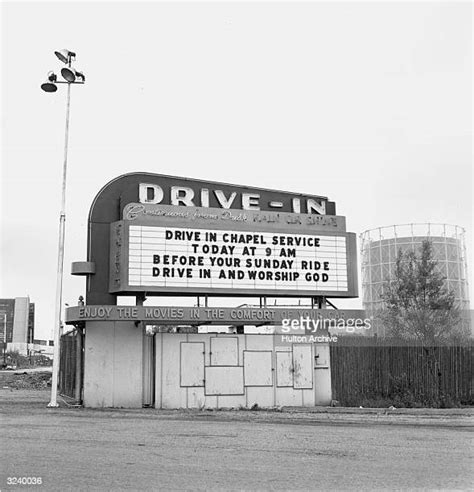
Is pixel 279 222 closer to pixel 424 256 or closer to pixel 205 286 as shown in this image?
pixel 205 286

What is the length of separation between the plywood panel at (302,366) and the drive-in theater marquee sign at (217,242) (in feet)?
6.48

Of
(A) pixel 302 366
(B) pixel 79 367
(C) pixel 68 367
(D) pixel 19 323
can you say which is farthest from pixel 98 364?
(D) pixel 19 323

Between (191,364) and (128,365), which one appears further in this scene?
(191,364)

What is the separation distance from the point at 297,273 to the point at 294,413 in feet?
17.6

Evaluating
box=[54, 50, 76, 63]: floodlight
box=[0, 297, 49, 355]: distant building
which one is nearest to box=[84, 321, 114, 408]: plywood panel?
box=[54, 50, 76, 63]: floodlight

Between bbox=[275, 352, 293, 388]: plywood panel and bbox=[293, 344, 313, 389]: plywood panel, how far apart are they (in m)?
0.15

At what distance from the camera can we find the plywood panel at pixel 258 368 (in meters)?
22.6

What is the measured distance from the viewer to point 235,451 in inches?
486

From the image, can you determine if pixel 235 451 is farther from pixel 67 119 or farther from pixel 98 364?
pixel 67 119

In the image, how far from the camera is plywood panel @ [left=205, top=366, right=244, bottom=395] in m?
22.1

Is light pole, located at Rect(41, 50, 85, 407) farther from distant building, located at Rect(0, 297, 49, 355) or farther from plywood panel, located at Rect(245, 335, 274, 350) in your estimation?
distant building, located at Rect(0, 297, 49, 355)

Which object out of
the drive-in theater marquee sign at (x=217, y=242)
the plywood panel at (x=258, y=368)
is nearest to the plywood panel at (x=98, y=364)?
the drive-in theater marquee sign at (x=217, y=242)

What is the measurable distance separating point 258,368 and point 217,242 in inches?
179

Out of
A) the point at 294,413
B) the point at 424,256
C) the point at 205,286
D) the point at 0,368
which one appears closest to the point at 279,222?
the point at 205,286
